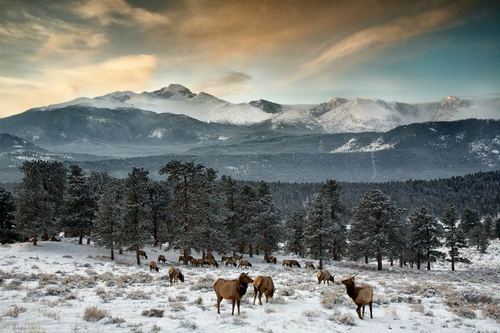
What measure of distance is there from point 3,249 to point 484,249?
9985 centimetres

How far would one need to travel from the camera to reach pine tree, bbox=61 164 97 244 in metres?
49.7

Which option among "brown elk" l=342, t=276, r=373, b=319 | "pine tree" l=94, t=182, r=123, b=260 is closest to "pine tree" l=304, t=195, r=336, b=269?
"pine tree" l=94, t=182, r=123, b=260

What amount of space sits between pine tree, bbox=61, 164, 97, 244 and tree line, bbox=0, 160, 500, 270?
0.41 ft

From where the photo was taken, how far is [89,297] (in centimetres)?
1723

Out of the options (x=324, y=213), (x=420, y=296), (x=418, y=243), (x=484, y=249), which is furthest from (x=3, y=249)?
(x=484, y=249)

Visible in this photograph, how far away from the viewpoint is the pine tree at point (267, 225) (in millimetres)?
51094

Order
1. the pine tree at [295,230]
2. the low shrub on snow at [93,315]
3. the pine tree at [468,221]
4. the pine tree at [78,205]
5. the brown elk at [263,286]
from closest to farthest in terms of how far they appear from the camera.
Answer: the low shrub on snow at [93,315] < the brown elk at [263,286] < the pine tree at [78,205] < the pine tree at [295,230] < the pine tree at [468,221]

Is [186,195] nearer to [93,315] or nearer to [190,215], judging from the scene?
[190,215]

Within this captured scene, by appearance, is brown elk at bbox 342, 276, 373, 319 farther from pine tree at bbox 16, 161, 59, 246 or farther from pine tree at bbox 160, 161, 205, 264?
pine tree at bbox 16, 161, 59, 246

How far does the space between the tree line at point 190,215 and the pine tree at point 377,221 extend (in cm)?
13

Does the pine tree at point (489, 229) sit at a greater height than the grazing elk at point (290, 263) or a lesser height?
lesser

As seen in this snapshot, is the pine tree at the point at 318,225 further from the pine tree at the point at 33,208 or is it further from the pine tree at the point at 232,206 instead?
the pine tree at the point at 33,208

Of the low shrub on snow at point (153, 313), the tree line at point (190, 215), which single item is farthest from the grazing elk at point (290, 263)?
the low shrub on snow at point (153, 313)

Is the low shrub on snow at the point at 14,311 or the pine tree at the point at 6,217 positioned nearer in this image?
the low shrub on snow at the point at 14,311
